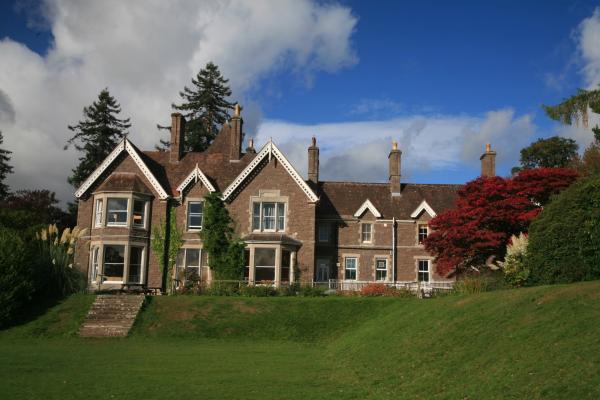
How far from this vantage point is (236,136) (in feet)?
140

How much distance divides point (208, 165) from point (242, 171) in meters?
4.36

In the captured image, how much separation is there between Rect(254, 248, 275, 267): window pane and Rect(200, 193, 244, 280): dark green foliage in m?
1.01

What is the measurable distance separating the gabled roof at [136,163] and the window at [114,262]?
426 centimetres

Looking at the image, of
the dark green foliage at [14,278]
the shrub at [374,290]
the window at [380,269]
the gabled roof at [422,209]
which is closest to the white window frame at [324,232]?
the window at [380,269]

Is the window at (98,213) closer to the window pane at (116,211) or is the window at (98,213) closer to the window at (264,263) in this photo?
the window pane at (116,211)

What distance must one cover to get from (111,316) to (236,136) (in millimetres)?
17943

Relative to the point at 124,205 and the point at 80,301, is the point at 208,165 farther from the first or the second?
the point at 80,301

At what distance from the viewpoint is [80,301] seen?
99.6 feet

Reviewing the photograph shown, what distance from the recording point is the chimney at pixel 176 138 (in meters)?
43.2

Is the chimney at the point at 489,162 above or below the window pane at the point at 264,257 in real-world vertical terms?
above

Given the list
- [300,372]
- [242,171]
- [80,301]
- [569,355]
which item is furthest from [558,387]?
[242,171]

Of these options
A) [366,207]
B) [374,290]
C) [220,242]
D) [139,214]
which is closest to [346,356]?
[374,290]

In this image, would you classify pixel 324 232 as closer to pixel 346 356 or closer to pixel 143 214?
pixel 143 214

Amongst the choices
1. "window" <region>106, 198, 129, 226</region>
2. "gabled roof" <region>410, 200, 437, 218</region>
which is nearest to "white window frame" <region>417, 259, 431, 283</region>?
"gabled roof" <region>410, 200, 437, 218</region>
